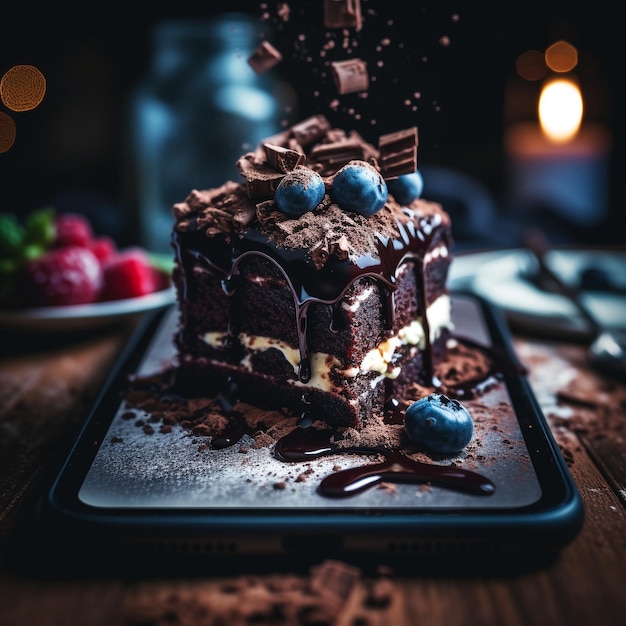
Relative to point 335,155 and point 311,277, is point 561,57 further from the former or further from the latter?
point 311,277

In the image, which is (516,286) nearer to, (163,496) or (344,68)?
(344,68)

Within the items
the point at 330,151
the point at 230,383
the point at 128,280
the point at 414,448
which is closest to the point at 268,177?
the point at 330,151

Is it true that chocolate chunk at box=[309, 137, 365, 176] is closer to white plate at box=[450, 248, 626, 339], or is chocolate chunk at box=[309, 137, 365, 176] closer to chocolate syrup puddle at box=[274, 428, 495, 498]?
chocolate syrup puddle at box=[274, 428, 495, 498]

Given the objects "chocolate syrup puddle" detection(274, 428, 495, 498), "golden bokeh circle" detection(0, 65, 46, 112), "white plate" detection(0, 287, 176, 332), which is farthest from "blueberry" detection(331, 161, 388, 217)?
"golden bokeh circle" detection(0, 65, 46, 112)

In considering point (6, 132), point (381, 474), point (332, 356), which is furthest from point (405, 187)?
point (6, 132)

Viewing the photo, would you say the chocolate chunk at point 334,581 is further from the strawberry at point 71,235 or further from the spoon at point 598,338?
the strawberry at point 71,235

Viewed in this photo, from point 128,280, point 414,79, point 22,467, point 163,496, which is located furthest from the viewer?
point 128,280

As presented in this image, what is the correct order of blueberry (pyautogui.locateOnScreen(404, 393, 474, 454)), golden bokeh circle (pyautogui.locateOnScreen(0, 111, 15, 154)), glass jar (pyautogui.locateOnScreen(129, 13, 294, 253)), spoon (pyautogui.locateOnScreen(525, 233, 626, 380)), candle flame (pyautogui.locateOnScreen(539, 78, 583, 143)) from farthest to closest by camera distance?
golden bokeh circle (pyautogui.locateOnScreen(0, 111, 15, 154)) → candle flame (pyautogui.locateOnScreen(539, 78, 583, 143)) → glass jar (pyautogui.locateOnScreen(129, 13, 294, 253)) → spoon (pyautogui.locateOnScreen(525, 233, 626, 380)) → blueberry (pyautogui.locateOnScreen(404, 393, 474, 454))
